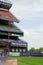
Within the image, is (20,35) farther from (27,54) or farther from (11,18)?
(27,54)

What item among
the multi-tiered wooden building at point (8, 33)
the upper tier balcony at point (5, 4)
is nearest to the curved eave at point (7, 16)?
the multi-tiered wooden building at point (8, 33)

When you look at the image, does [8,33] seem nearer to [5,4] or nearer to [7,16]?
[7,16]

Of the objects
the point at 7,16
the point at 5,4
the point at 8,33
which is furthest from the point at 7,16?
the point at 8,33

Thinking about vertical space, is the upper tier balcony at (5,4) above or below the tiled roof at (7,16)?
above

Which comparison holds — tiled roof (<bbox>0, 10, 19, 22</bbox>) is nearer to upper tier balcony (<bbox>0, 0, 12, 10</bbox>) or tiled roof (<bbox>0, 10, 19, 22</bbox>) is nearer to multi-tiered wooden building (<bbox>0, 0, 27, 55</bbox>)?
multi-tiered wooden building (<bbox>0, 0, 27, 55</bbox>)

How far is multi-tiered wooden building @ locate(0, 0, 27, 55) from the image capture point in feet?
188

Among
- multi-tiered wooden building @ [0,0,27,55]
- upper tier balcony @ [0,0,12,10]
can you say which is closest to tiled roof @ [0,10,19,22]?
multi-tiered wooden building @ [0,0,27,55]

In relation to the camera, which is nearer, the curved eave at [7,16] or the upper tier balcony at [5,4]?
the curved eave at [7,16]

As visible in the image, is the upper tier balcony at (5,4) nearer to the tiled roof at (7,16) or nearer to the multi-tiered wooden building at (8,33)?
the multi-tiered wooden building at (8,33)

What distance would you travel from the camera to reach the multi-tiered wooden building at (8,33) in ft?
188

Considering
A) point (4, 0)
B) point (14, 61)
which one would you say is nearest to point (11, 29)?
point (4, 0)

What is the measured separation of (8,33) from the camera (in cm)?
5991

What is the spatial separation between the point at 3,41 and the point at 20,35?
26.1ft

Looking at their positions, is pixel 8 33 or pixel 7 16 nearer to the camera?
pixel 8 33
